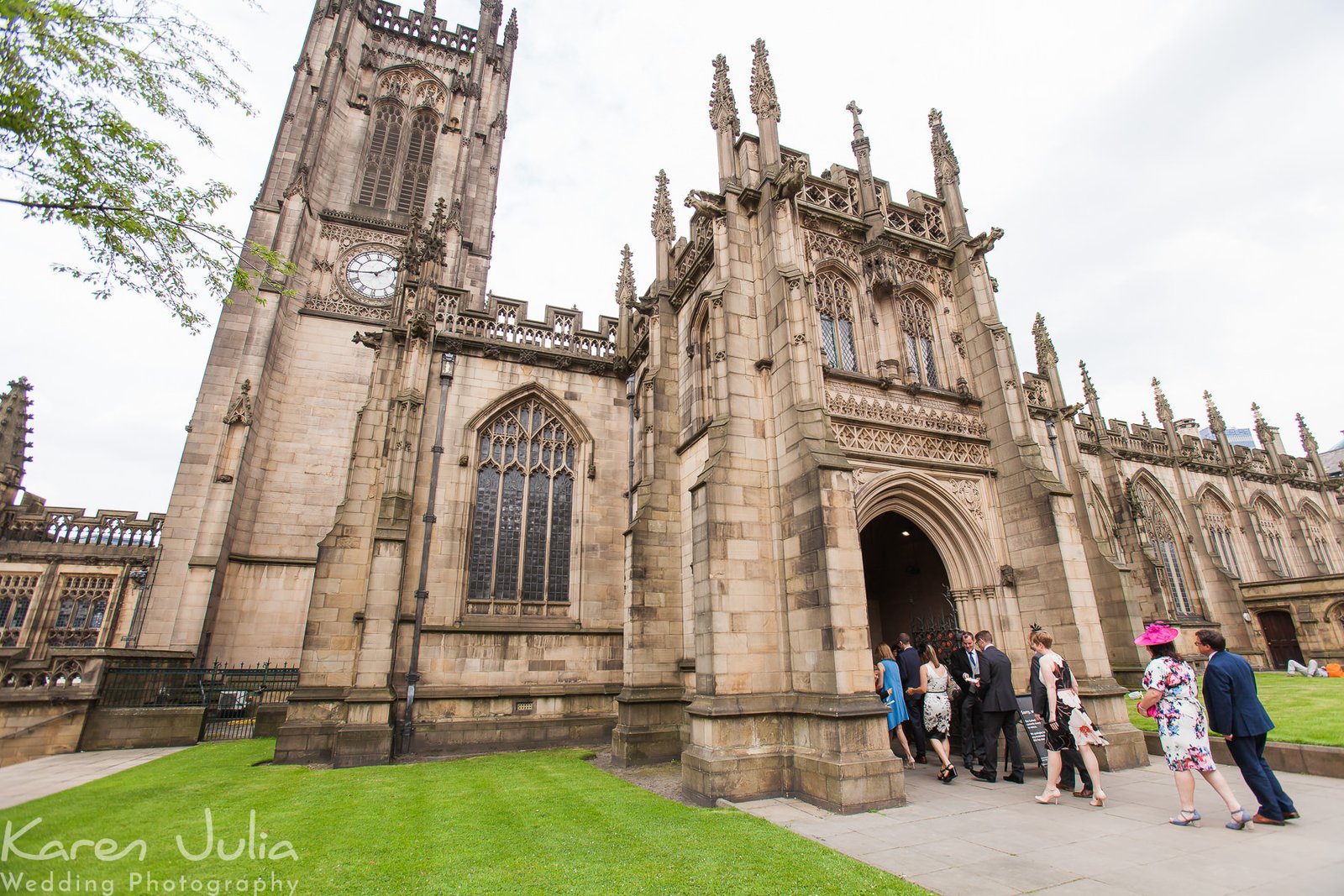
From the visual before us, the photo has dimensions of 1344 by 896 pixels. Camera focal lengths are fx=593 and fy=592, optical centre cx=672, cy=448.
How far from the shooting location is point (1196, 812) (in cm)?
641

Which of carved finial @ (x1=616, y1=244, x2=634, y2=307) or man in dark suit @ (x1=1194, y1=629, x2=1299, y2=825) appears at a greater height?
carved finial @ (x1=616, y1=244, x2=634, y2=307)

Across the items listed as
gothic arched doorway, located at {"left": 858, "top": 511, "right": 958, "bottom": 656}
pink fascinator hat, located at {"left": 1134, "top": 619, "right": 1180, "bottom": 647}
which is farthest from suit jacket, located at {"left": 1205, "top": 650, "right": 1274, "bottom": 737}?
gothic arched doorway, located at {"left": 858, "top": 511, "right": 958, "bottom": 656}

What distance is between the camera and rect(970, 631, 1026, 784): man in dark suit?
28.7 ft

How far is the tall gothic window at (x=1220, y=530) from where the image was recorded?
30.9 m

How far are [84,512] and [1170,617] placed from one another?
167 feet

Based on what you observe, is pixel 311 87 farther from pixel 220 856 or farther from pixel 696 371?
pixel 220 856

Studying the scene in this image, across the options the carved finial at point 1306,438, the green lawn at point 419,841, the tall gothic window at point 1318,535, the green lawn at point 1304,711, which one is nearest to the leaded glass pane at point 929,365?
the green lawn at point 1304,711

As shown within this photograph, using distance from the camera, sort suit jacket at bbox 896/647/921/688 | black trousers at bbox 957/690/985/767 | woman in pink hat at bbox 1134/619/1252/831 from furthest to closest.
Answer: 1. suit jacket at bbox 896/647/921/688
2. black trousers at bbox 957/690/985/767
3. woman in pink hat at bbox 1134/619/1252/831

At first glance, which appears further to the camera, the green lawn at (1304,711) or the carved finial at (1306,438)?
the carved finial at (1306,438)

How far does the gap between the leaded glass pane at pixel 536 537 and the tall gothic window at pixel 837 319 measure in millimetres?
8789

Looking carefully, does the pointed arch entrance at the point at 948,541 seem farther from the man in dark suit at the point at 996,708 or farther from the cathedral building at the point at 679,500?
the man in dark suit at the point at 996,708

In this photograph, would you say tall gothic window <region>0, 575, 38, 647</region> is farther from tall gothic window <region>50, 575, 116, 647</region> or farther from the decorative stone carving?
the decorative stone carving

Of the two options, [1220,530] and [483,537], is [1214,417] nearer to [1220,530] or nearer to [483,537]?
[1220,530]

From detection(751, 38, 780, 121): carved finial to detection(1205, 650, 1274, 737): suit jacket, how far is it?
11.8m
